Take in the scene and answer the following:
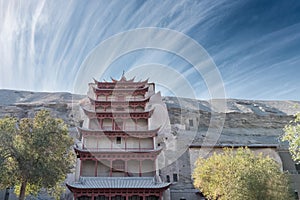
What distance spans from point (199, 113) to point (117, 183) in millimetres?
23949

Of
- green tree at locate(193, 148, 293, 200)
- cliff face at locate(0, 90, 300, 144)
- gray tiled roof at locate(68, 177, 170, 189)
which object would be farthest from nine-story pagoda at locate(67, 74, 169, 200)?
cliff face at locate(0, 90, 300, 144)

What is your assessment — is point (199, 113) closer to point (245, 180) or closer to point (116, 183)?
point (116, 183)

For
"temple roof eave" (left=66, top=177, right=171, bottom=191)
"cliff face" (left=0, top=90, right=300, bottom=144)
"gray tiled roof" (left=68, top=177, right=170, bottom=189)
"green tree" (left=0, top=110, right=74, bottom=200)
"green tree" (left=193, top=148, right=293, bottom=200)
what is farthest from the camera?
"cliff face" (left=0, top=90, right=300, bottom=144)

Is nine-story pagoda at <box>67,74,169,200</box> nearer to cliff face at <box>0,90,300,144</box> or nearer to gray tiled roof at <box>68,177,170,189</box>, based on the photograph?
gray tiled roof at <box>68,177,170,189</box>

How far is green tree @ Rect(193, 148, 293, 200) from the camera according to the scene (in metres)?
15.9

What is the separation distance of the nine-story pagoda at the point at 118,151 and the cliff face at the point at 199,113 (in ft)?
34.1

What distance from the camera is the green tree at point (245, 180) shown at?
1592 centimetres

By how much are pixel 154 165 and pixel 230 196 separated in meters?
8.88

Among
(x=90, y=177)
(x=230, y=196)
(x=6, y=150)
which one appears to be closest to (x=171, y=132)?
(x=90, y=177)

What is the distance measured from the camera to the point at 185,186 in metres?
25.9

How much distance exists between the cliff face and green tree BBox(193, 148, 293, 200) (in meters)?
15.9

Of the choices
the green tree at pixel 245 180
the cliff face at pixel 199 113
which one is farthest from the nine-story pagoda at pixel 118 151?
the cliff face at pixel 199 113

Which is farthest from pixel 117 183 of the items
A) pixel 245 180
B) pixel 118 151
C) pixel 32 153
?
pixel 245 180

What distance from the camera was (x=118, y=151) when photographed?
2256 cm
